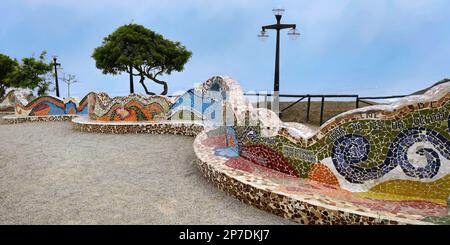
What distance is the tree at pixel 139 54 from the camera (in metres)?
22.2

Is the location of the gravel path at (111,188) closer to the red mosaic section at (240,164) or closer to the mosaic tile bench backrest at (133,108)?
the red mosaic section at (240,164)

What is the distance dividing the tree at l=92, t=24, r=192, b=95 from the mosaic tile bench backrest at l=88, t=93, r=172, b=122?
33.5 feet

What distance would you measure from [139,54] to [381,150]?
20539 mm

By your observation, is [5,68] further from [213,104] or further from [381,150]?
[381,150]

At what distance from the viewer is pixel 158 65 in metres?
23.6

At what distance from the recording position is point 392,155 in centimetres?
382

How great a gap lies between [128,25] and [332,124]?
21.9 m

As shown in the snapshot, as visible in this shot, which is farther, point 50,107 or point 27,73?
point 27,73

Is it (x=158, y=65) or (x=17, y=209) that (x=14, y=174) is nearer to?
(x=17, y=209)

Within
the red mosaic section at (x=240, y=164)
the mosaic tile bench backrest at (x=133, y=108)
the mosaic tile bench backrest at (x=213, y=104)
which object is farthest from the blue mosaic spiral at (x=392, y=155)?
the mosaic tile bench backrest at (x=133, y=108)

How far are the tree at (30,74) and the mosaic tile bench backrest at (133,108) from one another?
18.2 m

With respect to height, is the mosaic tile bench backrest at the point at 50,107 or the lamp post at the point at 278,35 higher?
the lamp post at the point at 278,35

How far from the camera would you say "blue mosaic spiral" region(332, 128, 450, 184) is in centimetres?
358

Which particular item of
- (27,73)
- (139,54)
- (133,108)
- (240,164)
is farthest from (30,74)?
(240,164)
